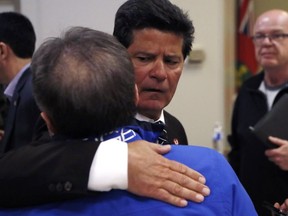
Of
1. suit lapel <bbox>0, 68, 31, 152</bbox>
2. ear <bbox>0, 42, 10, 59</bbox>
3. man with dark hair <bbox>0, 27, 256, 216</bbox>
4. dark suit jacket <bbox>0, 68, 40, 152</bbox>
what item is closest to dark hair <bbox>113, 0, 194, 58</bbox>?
man with dark hair <bbox>0, 27, 256, 216</bbox>

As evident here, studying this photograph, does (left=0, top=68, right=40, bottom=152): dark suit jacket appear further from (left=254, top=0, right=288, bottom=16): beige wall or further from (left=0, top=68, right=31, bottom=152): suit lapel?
(left=254, top=0, right=288, bottom=16): beige wall

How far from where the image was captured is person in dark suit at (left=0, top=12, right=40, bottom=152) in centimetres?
204

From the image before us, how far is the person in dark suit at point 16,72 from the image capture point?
204 cm

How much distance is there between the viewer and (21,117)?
205cm

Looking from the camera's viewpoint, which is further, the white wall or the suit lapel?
the white wall

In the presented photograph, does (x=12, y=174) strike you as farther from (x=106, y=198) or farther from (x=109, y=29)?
(x=109, y=29)

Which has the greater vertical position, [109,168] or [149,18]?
[149,18]

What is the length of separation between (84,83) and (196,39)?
2.27 meters

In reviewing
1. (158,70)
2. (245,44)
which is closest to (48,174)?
(158,70)

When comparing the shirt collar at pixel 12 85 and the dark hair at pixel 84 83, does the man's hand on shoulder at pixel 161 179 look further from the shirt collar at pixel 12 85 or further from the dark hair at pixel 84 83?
the shirt collar at pixel 12 85

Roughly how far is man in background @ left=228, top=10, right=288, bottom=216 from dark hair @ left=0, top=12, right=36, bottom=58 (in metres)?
1.18

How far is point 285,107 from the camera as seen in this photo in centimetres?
172

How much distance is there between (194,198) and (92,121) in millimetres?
206

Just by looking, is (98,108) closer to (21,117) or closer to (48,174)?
(48,174)
